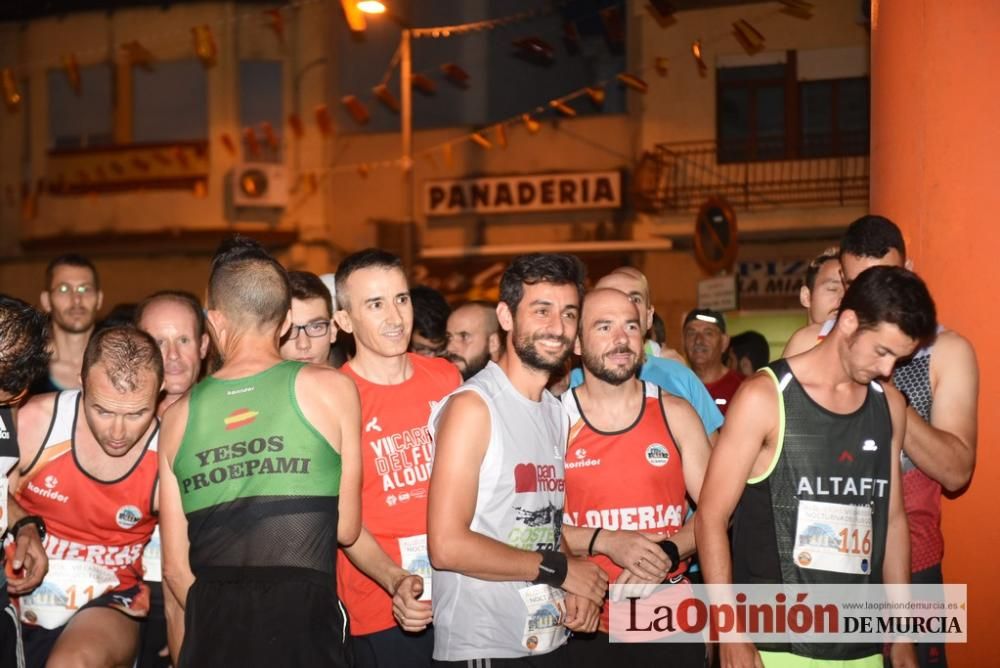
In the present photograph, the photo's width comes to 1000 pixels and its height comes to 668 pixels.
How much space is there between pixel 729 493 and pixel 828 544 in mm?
472

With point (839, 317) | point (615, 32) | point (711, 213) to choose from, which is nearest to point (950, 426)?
point (839, 317)

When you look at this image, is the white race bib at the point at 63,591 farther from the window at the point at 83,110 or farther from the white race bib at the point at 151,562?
the window at the point at 83,110

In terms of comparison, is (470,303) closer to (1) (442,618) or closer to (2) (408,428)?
(2) (408,428)

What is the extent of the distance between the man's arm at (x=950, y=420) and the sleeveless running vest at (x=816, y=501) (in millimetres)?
497

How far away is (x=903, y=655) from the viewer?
463 centimetres

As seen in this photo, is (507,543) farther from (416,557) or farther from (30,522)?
(30,522)

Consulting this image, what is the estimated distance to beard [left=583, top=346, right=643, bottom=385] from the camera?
5.07 metres

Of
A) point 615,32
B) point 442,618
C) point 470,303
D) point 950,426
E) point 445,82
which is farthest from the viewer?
point 445,82

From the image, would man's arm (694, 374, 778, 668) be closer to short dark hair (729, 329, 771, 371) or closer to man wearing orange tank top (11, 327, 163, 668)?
man wearing orange tank top (11, 327, 163, 668)

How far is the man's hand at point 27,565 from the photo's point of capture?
482 cm

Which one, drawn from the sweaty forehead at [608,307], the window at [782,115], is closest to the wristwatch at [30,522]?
the sweaty forehead at [608,307]

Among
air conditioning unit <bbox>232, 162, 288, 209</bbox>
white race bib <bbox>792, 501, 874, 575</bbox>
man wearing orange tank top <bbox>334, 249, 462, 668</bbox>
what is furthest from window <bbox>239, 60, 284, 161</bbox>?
white race bib <bbox>792, 501, 874, 575</bbox>

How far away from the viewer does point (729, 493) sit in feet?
14.5

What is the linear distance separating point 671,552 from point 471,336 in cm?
293
